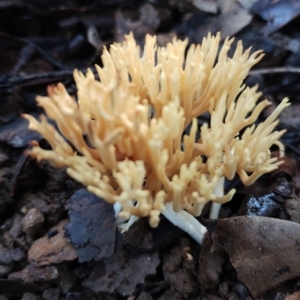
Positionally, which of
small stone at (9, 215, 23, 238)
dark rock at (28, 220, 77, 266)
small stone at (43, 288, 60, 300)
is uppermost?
small stone at (9, 215, 23, 238)

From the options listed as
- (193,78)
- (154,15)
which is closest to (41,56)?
(154,15)

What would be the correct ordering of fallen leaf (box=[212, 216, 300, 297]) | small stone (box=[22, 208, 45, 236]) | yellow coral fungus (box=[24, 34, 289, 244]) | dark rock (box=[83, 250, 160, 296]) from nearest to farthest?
1. yellow coral fungus (box=[24, 34, 289, 244])
2. fallen leaf (box=[212, 216, 300, 297])
3. dark rock (box=[83, 250, 160, 296])
4. small stone (box=[22, 208, 45, 236])

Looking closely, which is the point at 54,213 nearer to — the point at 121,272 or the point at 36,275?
the point at 36,275

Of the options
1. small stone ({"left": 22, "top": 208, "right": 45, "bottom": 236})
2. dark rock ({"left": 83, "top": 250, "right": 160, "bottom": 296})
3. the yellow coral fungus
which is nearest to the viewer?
the yellow coral fungus

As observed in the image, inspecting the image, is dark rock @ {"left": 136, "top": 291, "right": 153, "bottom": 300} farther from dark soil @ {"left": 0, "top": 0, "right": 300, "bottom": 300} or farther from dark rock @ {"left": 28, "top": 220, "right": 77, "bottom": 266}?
dark rock @ {"left": 28, "top": 220, "right": 77, "bottom": 266}

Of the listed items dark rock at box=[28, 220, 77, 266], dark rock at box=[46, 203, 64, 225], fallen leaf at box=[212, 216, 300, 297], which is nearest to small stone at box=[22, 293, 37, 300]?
dark rock at box=[28, 220, 77, 266]

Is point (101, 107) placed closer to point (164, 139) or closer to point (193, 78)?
point (164, 139)

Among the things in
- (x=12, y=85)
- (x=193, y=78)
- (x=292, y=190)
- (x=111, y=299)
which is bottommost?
(x=111, y=299)
